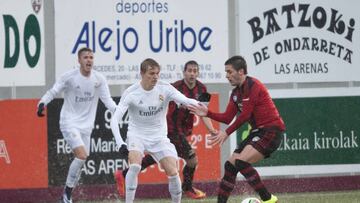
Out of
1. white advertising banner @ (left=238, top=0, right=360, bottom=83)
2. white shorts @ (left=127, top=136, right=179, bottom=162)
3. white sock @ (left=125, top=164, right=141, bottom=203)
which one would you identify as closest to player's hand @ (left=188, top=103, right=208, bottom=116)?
white shorts @ (left=127, top=136, right=179, bottom=162)

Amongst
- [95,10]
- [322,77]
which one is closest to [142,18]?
[95,10]

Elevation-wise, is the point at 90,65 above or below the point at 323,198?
above

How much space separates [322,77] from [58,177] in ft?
14.7

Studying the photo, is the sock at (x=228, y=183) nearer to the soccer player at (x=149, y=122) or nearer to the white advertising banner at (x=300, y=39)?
the soccer player at (x=149, y=122)

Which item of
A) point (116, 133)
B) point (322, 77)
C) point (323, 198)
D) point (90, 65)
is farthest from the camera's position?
point (322, 77)

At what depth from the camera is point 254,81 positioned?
13.5m

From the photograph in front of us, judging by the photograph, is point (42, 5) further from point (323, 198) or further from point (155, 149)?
point (323, 198)

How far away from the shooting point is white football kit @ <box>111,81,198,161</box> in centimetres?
1352

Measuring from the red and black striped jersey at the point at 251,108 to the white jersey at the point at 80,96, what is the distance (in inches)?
89.5

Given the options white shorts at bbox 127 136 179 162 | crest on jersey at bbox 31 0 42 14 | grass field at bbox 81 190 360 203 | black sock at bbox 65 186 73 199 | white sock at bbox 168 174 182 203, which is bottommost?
grass field at bbox 81 190 360 203

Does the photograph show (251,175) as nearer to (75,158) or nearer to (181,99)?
(181,99)

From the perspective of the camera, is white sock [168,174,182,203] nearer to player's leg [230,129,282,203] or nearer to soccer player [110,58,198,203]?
soccer player [110,58,198,203]

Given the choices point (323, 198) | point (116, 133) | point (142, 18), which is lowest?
point (323, 198)

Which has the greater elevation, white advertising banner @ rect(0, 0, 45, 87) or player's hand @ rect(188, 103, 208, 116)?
white advertising banner @ rect(0, 0, 45, 87)
